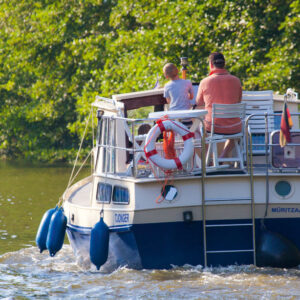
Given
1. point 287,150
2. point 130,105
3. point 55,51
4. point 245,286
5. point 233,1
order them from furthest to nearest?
point 55,51 → point 233,1 → point 130,105 → point 287,150 → point 245,286

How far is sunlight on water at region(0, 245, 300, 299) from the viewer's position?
32.7 feet

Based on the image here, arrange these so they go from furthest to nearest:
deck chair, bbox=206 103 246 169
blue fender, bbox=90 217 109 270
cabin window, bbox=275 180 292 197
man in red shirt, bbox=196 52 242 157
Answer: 1. man in red shirt, bbox=196 52 242 157
2. blue fender, bbox=90 217 109 270
3. deck chair, bbox=206 103 246 169
4. cabin window, bbox=275 180 292 197

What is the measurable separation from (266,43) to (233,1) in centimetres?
170

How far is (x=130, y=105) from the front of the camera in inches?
493

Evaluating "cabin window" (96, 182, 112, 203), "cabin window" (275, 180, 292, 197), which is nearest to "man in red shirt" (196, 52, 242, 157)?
"cabin window" (275, 180, 292, 197)

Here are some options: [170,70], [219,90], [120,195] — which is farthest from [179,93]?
[120,195]

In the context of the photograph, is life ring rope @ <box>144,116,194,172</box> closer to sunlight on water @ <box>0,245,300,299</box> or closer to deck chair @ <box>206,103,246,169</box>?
deck chair @ <box>206,103,246,169</box>

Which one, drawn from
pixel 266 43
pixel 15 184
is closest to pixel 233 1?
pixel 266 43

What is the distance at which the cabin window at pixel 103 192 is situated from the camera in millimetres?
11398

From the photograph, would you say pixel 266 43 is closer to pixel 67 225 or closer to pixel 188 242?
pixel 67 225

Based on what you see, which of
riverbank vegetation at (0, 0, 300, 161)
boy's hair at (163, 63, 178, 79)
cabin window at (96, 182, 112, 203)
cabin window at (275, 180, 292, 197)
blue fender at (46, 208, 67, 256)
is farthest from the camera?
riverbank vegetation at (0, 0, 300, 161)

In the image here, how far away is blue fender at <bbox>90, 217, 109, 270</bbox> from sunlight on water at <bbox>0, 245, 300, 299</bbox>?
0.36 metres

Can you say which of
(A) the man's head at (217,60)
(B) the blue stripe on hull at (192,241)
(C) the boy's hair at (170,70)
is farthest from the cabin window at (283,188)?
(C) the boy's hair at (170,70)

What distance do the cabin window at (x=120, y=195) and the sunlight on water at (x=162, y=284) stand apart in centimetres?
101
